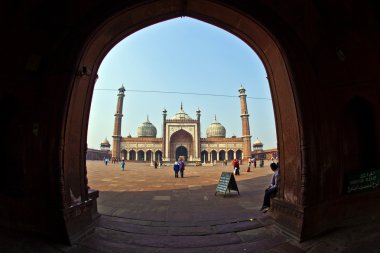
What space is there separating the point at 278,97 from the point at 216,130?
57259 mm

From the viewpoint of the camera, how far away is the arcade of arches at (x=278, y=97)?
10.4 feet

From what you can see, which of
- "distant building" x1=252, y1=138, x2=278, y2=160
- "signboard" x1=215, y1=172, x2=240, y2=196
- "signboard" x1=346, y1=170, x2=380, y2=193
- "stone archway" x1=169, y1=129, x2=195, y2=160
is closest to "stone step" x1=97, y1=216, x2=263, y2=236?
"signboard" x1=346, y1=170, x2=380, y2=193

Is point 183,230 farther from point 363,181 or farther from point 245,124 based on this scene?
point 245,124

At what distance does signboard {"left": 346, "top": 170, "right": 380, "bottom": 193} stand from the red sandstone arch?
91 centimetres

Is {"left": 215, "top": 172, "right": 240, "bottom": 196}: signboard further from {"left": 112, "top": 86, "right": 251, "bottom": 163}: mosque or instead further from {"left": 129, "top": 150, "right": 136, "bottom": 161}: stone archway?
{"left": 129, "top": 150, "right": 136, "bottom": 161}: stone archway

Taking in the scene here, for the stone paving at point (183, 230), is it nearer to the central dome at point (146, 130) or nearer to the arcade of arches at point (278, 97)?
the arcade of arches at point (278, 97)

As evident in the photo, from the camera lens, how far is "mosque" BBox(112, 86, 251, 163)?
5159 centimetres

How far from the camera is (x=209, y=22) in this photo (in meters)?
4.25

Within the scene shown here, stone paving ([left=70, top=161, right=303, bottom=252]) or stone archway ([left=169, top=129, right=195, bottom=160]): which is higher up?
stone archway ([left=169, top=129, right=195, bottom=160])

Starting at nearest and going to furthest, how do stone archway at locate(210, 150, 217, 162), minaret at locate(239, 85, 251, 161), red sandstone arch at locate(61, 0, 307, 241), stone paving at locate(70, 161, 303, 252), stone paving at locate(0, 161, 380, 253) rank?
stone paving at locate(0, 161, 380, 253) < stone paving at locate(70, 161, 303, 252) < red sandstone arch at locate(61, 0, 307, 241) < minaret at locate(239, 85, 251, 161) < stone archway at locate(210, 150, 217, 162)

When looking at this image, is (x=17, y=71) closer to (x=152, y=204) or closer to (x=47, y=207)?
(x=47, y=207)

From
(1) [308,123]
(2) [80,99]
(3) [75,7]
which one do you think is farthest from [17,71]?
(1) [308,123]

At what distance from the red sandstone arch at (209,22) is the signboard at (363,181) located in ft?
3.00

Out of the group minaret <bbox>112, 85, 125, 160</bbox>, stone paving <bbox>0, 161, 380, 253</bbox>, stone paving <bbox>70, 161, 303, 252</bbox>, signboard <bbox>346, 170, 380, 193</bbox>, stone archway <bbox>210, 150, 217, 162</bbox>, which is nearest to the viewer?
stone paving <bbox>0, 161, 380, 253</bbox>
